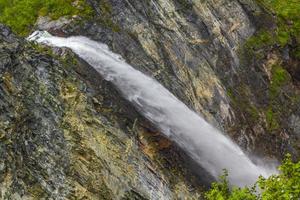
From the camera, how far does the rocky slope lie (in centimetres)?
1432

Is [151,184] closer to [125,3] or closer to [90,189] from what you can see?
[90,189]

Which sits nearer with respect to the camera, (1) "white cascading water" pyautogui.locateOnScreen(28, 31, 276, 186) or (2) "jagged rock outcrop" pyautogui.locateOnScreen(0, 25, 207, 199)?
(2) "jagged rock outcrop" pyautogui.locateOnScreen(0, 25, 207, 199)

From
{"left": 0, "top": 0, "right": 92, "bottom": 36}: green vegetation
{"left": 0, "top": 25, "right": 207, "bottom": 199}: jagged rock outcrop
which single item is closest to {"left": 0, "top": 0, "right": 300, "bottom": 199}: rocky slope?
{"left": 0, "top": 25, "right": 207, "bottom": 199}: jagged rock outcrop

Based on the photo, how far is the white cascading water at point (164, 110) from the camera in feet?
→ 66.4

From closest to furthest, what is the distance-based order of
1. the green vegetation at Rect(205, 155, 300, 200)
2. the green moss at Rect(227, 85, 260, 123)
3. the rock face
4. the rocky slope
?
the green vegetation at Rect(205, 155, 300, 200)
the rocky slope
the rock face
the green moss at Rect(227, 85, 260, 123)

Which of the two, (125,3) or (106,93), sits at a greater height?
(125,3)

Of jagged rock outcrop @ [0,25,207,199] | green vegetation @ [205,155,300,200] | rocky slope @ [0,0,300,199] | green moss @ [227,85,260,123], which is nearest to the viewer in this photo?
green vegetation @ [205,155,300,200]

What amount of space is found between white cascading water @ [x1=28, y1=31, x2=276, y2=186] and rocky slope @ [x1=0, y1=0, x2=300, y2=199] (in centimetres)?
66

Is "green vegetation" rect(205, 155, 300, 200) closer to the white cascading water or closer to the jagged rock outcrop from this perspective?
the jagged rock outcrop

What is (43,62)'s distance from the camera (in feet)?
53.0

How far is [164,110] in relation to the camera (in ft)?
68.6

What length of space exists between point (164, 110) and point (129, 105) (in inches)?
85.0

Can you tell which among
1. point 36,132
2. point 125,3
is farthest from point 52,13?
point 36,132

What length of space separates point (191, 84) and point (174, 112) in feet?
10.9
